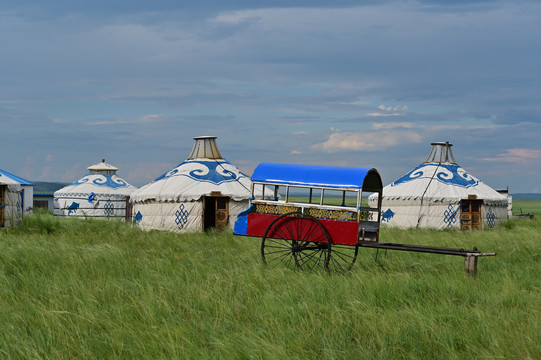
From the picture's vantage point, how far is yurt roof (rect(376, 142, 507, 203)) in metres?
23.0

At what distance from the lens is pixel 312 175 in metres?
10.4

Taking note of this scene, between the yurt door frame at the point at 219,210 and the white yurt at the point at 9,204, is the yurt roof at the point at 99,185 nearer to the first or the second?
the white yurt at the point at 9,204

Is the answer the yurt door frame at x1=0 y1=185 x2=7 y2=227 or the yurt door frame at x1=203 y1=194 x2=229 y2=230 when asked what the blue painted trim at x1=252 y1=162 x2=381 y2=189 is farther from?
the yurt door frame at x1=0 y1=185 x2=7 y2=227

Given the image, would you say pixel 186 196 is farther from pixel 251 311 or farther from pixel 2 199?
pixel 251 311

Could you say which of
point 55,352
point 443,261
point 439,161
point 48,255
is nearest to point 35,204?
point 439,161

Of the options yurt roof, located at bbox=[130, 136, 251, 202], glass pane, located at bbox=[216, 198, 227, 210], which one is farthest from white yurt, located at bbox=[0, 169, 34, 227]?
glass pane, located at bbox=[216, 198, 227, 210]

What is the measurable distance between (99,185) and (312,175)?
24475mm

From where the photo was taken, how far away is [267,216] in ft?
34.2

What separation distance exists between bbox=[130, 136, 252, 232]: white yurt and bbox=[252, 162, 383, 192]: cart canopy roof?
9.27 meters

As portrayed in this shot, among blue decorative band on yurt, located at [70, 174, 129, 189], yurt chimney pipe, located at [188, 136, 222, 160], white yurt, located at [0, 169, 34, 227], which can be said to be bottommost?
white yurt, located at [0, 169, 34, 227]

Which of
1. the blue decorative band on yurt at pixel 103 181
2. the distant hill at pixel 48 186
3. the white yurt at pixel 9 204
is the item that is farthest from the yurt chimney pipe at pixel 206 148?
the distant hill at pixel 48 186

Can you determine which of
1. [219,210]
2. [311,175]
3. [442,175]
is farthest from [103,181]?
[311,175]

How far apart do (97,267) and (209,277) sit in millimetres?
2042

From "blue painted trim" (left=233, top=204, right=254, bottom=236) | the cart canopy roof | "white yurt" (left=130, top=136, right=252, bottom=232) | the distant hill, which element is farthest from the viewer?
the distant hill
